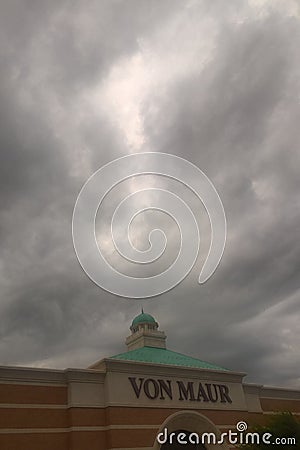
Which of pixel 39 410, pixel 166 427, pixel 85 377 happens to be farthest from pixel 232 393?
pixel 39 410

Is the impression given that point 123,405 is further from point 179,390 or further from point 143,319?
point 143,319

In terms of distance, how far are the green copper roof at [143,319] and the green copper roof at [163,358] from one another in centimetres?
1283

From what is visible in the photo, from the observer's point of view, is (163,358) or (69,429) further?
(163,358)

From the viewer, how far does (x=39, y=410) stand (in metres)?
29.2

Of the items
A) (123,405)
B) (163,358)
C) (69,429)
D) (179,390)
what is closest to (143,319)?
(163,358)

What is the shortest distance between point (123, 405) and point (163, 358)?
8.24 metres

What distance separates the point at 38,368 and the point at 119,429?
7.66 m

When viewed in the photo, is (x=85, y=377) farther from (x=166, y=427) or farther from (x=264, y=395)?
(x=264, y=395)

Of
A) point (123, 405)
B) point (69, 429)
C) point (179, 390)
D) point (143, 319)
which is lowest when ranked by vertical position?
point (69, 429)

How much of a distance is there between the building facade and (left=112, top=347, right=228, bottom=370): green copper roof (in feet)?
0.34

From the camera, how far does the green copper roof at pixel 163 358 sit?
3788 centimetres

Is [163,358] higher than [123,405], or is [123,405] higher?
[163,358]

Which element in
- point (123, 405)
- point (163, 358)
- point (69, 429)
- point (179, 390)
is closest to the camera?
point (69, 429)

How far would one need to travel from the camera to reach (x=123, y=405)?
31.8 meters
